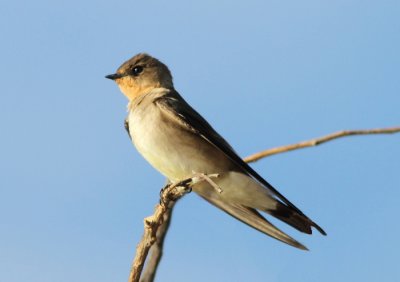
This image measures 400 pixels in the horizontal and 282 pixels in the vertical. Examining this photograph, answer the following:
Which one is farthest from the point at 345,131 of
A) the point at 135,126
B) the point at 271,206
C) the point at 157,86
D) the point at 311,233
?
the point at 157,86

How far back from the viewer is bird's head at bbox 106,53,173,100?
5703 mm

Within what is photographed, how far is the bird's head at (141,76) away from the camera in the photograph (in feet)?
18.7

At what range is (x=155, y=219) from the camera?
363cm

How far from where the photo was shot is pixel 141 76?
5762 millimetres

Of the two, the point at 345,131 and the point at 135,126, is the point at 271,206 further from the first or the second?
the point at 345,131

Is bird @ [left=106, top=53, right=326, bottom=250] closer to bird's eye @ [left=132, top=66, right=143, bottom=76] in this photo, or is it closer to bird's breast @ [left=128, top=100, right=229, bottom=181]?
bird's breast @ [left=128, top=100, right=229, bottom=181]

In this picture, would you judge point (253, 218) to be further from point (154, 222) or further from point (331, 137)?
point (331, 137)

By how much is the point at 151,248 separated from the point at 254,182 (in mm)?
1405

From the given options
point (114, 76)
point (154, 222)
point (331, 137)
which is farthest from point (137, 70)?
point (331, 137)

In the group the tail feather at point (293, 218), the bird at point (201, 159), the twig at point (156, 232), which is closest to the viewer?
the twig at point (156, 232)

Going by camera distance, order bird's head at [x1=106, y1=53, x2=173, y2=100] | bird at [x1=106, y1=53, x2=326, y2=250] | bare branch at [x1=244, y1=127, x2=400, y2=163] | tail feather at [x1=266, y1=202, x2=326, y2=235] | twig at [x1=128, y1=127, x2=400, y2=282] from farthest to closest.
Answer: bird's head at [x1=106, y1=53, x2=173, y2=100], bird at [x1=106, y1=53, x2=326, y2=250], tail feather at [x1=266, y1=202, x2=326, y2=235], twig at [x1=128, y1=127, x2=400, y2=282], bare branch at [x1=244, y1=127, x2=400, y2=163]

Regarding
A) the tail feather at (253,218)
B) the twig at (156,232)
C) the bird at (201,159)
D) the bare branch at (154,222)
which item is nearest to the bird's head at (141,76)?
the bird at (201,159)

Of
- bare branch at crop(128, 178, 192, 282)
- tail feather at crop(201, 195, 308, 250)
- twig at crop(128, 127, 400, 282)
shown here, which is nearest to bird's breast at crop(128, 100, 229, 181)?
→ tail feather at crop(201, 195, 308, 250)

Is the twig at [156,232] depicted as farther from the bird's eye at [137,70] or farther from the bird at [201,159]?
the bird's eye at [137,70]
